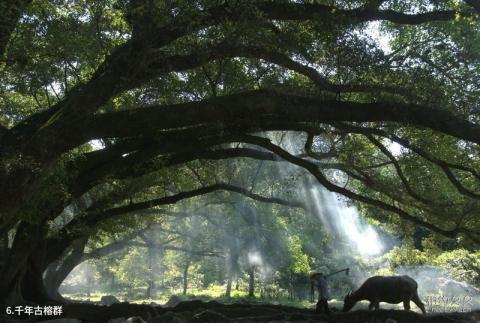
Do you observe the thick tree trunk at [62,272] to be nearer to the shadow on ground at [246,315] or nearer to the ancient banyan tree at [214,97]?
the ancient banyan tree at [214,97]

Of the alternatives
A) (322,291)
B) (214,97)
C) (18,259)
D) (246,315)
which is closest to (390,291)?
(322,291)

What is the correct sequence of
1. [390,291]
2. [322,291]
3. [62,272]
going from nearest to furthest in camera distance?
1. [322,291]
2. [390,291]
3. [62,272]

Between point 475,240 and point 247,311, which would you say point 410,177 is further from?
point 247,311

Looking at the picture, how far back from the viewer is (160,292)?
53875 millimetres

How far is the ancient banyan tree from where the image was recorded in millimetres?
7188

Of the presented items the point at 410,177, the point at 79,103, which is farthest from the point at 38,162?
the point at 410,177

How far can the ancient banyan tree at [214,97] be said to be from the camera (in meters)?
7.19

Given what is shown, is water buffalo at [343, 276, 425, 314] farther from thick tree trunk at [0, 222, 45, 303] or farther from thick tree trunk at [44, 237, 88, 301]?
thick tree trunk at [44, 237, 88, 301]

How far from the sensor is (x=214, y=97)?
777 cm

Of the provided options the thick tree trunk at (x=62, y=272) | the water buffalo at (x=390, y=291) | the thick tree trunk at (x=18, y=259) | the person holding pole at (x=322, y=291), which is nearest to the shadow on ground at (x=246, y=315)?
the person holding pole at (x=322, y=291)

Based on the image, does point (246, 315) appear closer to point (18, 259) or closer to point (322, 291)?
point (322, 291)

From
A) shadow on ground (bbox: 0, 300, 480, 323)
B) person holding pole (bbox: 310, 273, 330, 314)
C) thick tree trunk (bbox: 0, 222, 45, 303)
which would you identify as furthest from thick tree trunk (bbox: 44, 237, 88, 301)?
person holding pole (bbox: 310, 273, 330, 314)

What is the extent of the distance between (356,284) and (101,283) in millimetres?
36932

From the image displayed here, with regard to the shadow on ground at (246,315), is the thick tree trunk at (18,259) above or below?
above
